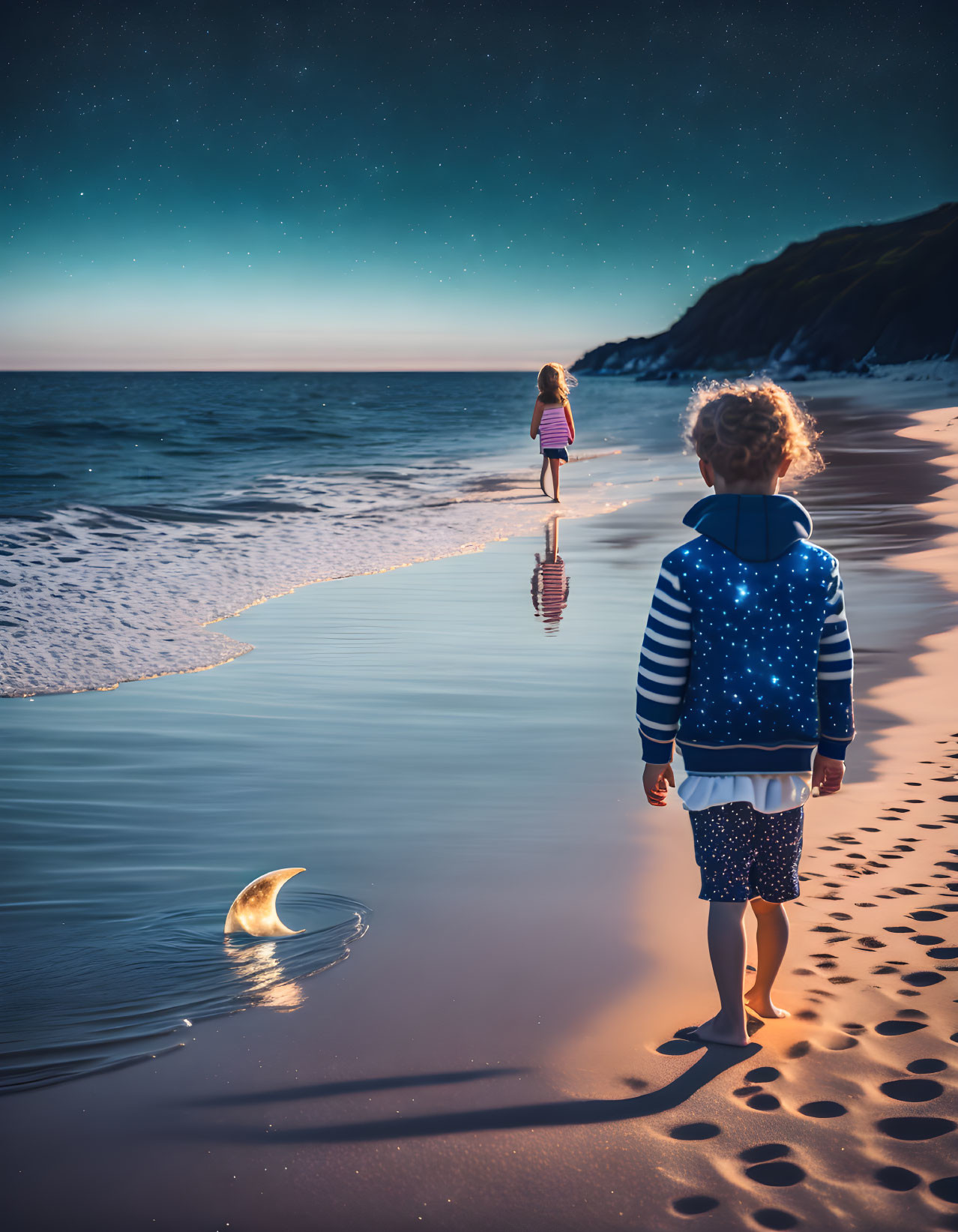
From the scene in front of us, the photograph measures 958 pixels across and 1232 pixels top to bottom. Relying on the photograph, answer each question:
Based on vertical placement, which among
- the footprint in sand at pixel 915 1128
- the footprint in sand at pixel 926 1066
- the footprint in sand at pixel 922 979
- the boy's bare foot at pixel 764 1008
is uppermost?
the footprint in sand at pixel 922 979

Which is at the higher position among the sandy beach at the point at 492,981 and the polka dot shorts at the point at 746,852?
the polka dot shorts at the point at 746,852

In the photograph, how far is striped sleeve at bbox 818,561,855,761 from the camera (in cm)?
226

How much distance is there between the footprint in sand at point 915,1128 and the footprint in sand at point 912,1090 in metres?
0.05

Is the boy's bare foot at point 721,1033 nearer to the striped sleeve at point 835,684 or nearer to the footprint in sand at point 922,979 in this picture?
the footprint in sand at point 922,979

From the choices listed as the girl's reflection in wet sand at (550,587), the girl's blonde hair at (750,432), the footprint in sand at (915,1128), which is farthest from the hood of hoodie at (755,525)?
the girl's reflection in wet sand at (550,587)

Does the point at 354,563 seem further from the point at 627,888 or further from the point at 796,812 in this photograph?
the point at 796,812

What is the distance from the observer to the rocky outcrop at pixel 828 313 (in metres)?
63.1

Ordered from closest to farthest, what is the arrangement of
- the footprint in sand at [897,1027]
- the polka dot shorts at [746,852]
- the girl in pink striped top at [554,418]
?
the footprint in sand at [897,1027], the polka dot shorts at [746,852], the girl in pink striped top at [554,418]

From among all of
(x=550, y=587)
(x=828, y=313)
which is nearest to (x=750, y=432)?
(x=550, y=587)

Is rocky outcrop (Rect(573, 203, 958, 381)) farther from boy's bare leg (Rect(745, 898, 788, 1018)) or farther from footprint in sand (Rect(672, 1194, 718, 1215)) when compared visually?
footprint in sand (Rect(672, 1194, 718, 1215))

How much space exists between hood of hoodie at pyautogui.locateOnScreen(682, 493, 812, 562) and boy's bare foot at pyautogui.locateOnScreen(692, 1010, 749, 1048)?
1.03 metres

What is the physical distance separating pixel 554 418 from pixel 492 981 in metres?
11.4

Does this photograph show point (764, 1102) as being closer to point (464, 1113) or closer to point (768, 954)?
point (768, 954)

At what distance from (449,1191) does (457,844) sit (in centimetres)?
146
